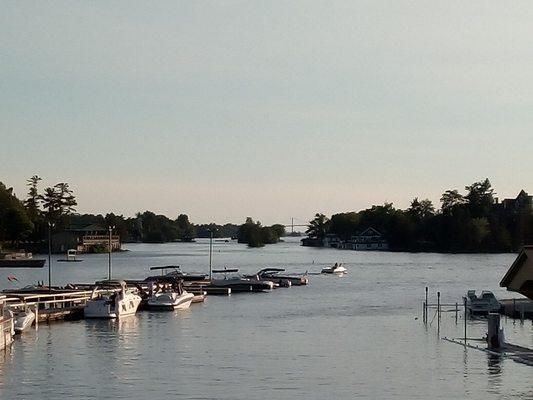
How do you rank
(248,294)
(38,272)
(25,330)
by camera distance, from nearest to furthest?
1. (25,330)
2. (248,294)
3. (38,272)

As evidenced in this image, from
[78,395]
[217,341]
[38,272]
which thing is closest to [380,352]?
[217,341]

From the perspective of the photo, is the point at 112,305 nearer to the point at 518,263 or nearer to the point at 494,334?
the point at 494,334

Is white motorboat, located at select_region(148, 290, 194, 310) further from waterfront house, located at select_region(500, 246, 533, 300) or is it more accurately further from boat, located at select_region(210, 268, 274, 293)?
waterfront house, located at select_region(500, 246, 533, 300)

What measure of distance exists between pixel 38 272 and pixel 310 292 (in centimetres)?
7041

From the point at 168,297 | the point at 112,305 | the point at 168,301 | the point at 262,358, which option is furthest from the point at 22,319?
the point at 168,297

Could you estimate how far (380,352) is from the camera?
163ft

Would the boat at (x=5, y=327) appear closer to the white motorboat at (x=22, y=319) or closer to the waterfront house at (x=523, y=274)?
the white motorboat at (x=22, y=319)

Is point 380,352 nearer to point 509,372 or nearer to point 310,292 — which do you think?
point 509,372

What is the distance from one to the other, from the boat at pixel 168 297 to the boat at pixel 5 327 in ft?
80.4

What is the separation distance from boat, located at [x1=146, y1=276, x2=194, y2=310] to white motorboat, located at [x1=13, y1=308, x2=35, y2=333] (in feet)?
55.1

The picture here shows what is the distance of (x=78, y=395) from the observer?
36.6 m

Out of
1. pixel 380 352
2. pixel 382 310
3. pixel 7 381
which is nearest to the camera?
pixel 7 381

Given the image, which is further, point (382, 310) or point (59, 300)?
point (382, 310)

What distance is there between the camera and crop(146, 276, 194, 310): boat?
7669 cm
